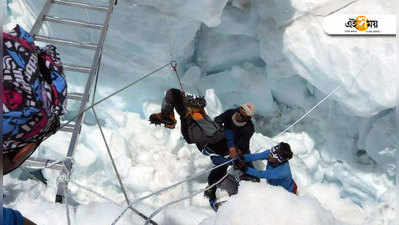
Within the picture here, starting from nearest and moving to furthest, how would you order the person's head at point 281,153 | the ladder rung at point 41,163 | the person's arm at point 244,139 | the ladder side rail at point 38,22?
1. the ladder rung at point 41,163
2. the ladder side rail at point 38,22
3. the person's head at point 281,153
4. the person's arm at point 244,139

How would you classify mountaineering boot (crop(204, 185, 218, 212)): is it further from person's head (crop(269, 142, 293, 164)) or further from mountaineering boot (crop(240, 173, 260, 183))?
person's head (crop(269, 142, 293, 164))

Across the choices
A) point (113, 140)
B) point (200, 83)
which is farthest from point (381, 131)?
point (113, 140)

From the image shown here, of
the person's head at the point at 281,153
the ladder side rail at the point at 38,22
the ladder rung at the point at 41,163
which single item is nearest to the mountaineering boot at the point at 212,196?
the person's head at the point at 281,153

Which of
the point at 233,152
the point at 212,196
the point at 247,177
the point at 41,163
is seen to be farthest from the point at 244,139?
the point at 41,163

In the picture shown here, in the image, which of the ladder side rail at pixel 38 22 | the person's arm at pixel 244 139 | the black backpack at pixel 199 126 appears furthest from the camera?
the person's arm at pixel 244 139

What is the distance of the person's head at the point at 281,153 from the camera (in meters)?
1.67

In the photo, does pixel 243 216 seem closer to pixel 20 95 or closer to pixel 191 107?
pixel 20 95

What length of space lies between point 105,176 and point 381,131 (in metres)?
1.79

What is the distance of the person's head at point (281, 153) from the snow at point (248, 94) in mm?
213

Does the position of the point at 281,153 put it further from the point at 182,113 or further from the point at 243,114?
the point at 182,113

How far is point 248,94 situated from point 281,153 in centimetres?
Result: 94

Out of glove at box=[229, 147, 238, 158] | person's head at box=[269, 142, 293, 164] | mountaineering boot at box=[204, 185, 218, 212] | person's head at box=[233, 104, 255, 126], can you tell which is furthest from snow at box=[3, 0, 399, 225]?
person's head at box=[233, 104, 255, 126]

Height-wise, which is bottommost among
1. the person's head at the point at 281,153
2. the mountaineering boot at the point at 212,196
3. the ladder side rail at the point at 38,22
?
the mountaineering boot at the point at 212,196

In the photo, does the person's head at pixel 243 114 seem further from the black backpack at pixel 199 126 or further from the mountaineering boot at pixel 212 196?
the mountaineering boot at pixel 212 196
